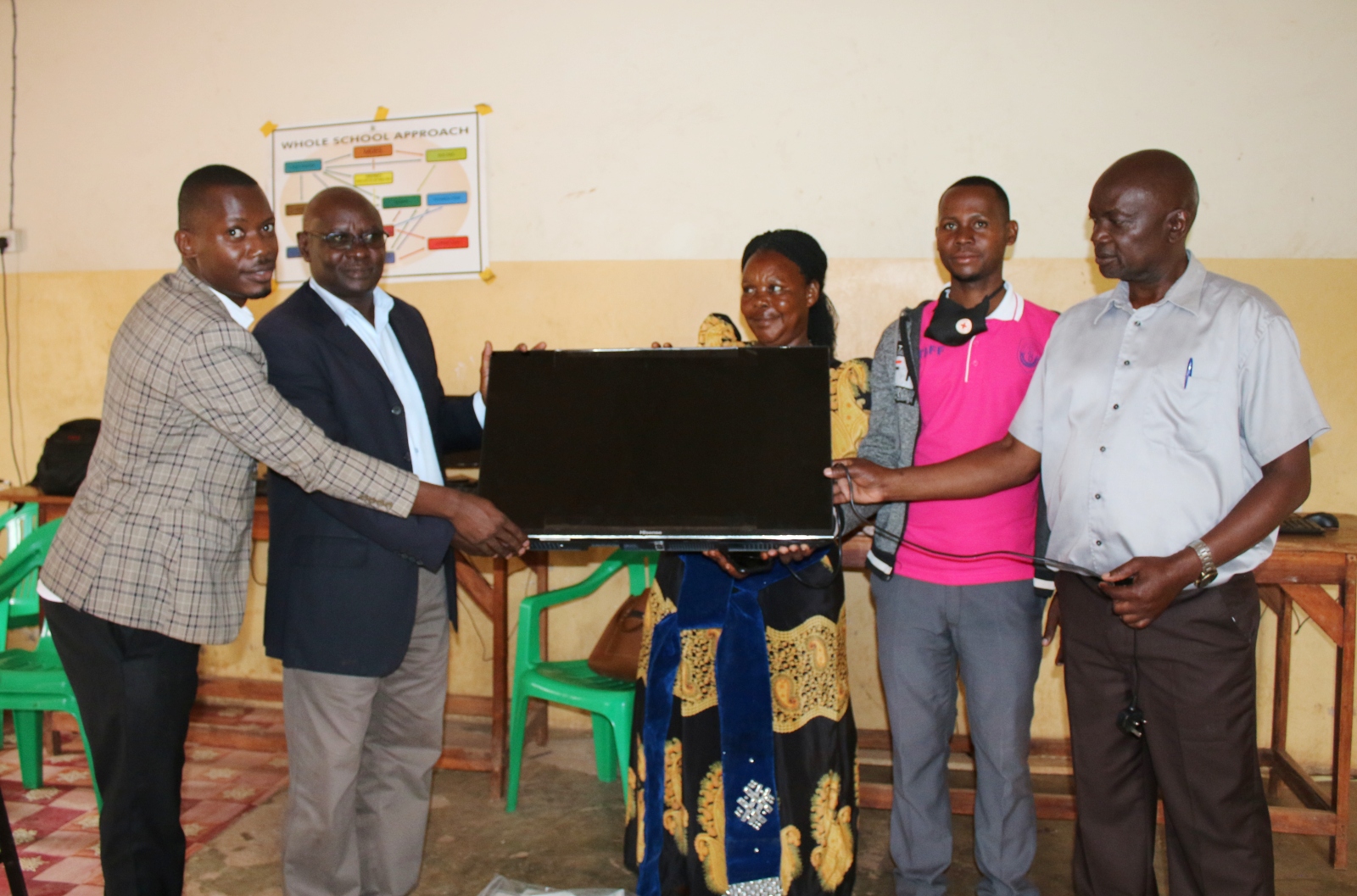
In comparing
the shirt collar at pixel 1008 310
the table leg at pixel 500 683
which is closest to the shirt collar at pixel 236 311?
the table leg at pixel 500 683

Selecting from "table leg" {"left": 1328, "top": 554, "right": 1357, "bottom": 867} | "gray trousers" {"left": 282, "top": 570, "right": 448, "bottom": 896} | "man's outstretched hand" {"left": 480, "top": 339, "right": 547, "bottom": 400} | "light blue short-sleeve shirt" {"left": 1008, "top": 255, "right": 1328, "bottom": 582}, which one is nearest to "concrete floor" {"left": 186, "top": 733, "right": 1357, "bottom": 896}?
"table leg" {"left": 1328, "top": 554, "right": 1357, "bottom": 867}

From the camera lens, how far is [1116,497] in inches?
75.5

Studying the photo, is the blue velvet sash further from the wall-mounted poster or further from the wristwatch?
the wall-mounted poster

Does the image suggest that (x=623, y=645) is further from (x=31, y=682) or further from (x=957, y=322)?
(x=31, y=682)

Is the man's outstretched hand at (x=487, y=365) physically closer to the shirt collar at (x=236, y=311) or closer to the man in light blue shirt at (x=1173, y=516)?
the shirt collar at (x=236, y=311)

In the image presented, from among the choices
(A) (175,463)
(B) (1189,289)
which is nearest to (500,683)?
(A) (175,463)

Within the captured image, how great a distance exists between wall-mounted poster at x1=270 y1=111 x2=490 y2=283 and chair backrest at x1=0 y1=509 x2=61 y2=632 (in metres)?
1.56

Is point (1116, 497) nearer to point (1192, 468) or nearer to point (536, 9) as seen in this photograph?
point (1192, 468)

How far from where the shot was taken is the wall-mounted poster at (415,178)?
3754 millimetres

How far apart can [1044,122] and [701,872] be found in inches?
110

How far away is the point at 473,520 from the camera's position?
2.09m

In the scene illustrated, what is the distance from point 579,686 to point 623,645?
21cm

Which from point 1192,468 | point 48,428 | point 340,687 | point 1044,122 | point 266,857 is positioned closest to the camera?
point 1192,468

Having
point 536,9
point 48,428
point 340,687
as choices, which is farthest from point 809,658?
point 48,428
